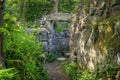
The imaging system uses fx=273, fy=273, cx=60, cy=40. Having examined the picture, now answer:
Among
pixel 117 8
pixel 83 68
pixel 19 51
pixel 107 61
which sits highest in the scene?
pixel 117 8

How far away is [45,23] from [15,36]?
32.3 feet

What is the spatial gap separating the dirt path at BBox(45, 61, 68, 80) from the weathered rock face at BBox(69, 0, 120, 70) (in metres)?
1.43

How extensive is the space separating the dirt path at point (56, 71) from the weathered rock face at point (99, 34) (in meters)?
1.43

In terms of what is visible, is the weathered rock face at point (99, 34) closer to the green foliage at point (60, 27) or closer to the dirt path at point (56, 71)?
the dirt path at point (56, 71)

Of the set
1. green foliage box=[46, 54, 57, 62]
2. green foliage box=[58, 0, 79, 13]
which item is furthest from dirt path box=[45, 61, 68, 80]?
green foliage box=[58, 0, 79, 13]

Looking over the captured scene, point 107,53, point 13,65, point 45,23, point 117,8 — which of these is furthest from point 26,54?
point 45,23

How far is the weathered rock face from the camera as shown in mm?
7637

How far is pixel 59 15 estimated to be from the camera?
56.7ft

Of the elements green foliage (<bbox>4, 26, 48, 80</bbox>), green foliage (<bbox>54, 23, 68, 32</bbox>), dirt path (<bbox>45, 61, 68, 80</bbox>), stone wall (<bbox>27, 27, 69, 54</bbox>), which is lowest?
dirt path (<bbox>45, 61, 68, 80</bbox>)

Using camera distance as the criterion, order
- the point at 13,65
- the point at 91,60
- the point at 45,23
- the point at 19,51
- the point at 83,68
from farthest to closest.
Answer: the point at 45,23, the point at 83,68, the point at 91,60, the point at 19,51, the point at 13,65

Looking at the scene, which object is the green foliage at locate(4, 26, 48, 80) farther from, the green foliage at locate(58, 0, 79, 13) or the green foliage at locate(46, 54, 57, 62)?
the green foliage at locate(58, 0, 79, 13)

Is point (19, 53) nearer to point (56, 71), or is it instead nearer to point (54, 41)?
point (56, 71)

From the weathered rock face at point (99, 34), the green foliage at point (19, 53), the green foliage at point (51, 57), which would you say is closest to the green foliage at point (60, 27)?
the green foliage at point (51, 57)

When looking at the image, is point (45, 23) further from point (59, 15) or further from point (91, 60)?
point (91, 60)
